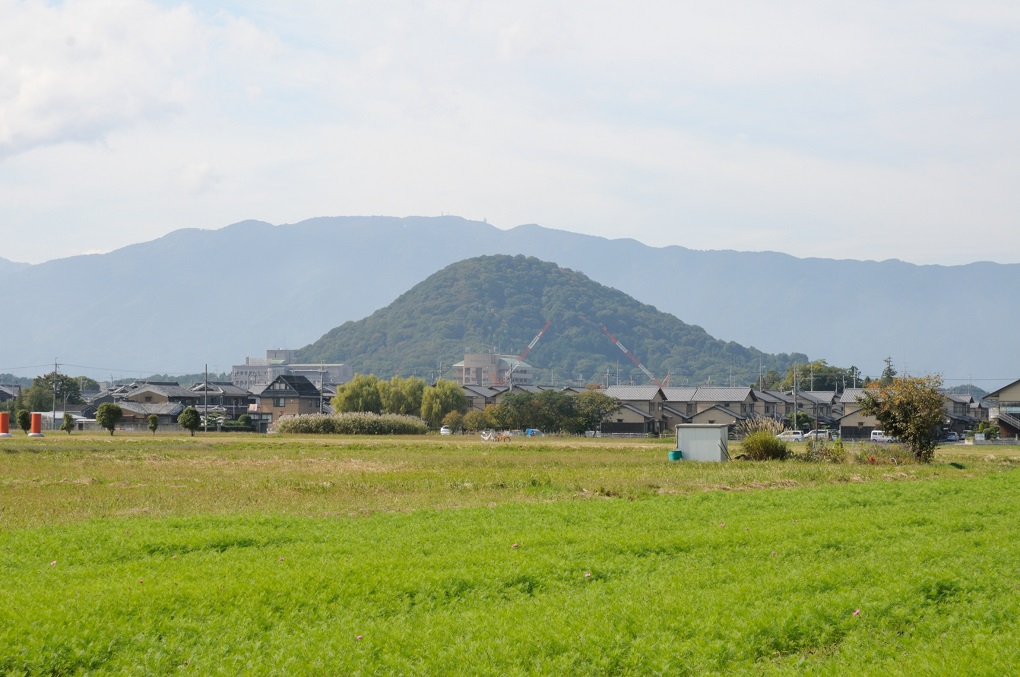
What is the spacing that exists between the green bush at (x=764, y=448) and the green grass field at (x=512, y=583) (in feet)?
60.3

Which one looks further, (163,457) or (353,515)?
(163,457)

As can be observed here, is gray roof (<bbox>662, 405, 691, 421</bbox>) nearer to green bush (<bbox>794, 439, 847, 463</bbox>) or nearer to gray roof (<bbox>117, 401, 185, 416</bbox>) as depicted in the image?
gray roof (<bbox>117, 401, 185, 416</bbox>)

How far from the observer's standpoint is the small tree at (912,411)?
4069 cm

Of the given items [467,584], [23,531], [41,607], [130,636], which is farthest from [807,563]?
[23,531]

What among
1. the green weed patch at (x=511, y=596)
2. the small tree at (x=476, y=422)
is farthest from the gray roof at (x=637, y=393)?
the green weed patch at (x=511, y=596)

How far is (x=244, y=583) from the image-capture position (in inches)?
482

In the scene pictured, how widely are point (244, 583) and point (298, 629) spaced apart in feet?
5.77

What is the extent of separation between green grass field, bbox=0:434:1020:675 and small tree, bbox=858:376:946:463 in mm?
18036

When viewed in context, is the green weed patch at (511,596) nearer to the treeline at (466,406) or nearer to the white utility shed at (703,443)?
the white utility shed at (703,443)

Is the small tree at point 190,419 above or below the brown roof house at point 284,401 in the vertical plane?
below

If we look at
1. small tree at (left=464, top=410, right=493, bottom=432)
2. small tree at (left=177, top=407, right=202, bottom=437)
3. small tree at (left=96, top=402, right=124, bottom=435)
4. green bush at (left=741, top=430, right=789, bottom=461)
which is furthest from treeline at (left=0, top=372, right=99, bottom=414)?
green bush at (left=741, top=430, right=789, bottom=461)

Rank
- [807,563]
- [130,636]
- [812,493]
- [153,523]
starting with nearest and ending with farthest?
[130,636] < [807,563] < [153,523] < [812,493]

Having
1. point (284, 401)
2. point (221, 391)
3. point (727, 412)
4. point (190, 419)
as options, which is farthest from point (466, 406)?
point (221, 391)

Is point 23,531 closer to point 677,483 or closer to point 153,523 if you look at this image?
point 153,523
